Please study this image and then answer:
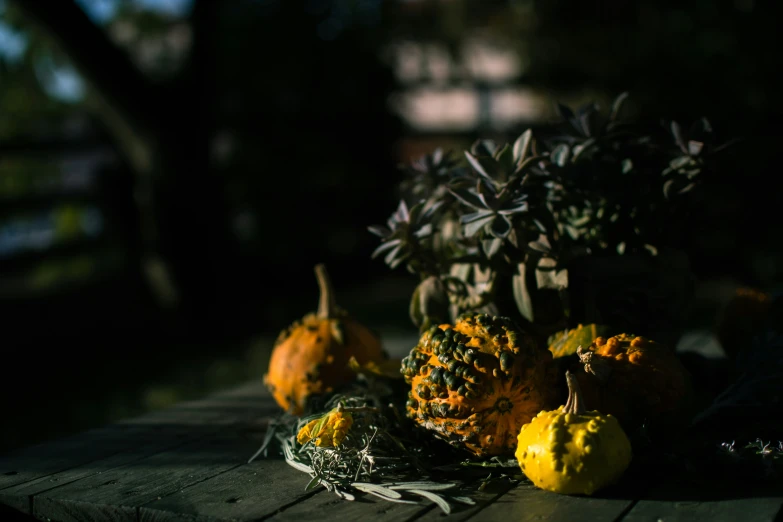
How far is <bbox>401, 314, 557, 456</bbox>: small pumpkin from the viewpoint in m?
1.39

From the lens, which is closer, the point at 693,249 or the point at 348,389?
the point at 348,389

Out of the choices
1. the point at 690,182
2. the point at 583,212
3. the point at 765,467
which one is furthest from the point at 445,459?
the point at 690,182

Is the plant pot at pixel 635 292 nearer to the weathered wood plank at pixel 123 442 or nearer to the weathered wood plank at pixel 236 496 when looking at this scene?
the weathered wood plank at pixel 236 496

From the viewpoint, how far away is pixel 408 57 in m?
8.71

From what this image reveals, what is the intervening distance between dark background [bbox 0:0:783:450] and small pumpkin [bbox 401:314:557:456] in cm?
282

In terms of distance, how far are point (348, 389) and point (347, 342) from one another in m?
0.12

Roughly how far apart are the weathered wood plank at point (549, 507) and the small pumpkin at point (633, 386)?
0.68 ft

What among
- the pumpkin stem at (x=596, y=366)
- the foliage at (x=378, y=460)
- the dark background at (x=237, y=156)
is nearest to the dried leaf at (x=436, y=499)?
the foliage at (x=378, y=460)

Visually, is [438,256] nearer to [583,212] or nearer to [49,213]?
[583,212]

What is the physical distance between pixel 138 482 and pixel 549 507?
0.80m

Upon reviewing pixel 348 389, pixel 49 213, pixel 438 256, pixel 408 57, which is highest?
pixel 408 57

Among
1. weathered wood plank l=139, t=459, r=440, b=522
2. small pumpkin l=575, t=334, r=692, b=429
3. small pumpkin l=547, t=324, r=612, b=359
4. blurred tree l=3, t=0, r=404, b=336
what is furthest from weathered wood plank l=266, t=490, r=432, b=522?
blurred tree l=3, t=0, r=404, b=336

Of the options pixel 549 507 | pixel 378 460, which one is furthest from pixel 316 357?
pixel 549 507

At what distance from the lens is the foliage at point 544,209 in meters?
1.59
